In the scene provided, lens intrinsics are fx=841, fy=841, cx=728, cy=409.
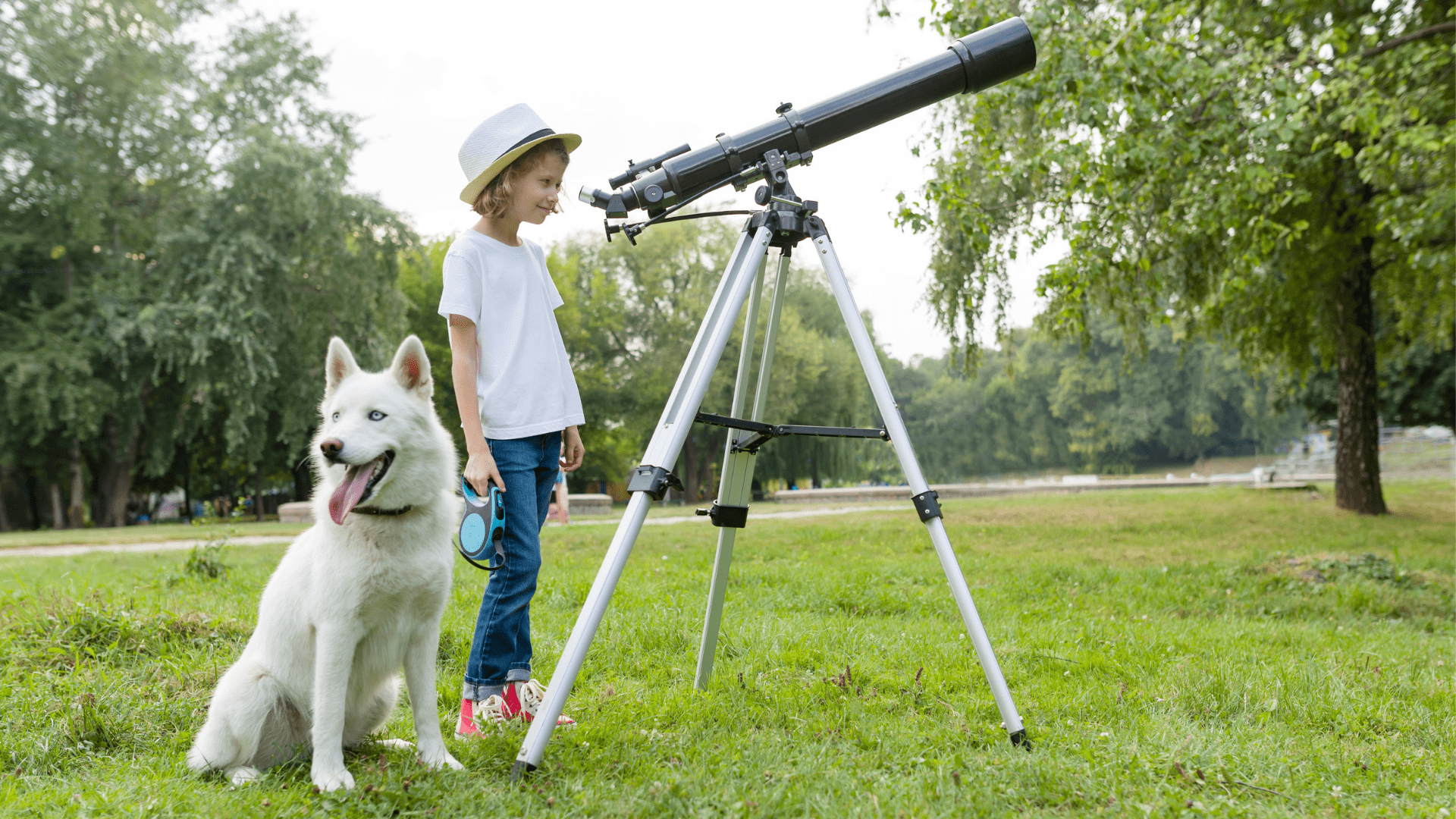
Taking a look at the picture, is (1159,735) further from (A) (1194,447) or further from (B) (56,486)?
(A) (1194,447)

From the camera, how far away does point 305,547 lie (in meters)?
2.67

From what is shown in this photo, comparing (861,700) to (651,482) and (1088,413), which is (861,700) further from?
(1088,413)

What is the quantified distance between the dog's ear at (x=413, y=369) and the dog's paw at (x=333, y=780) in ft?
3.80

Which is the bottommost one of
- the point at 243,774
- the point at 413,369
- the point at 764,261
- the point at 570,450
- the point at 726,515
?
the point at 243,774

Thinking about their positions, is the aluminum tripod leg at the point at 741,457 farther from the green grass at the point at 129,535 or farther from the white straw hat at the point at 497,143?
the green grass at the point at 129,535

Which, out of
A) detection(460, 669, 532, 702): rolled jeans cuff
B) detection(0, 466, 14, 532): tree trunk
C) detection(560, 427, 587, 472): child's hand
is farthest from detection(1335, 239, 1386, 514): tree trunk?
detection(0, 466, 14, 532): tree trunk

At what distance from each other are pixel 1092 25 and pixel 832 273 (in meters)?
6.15

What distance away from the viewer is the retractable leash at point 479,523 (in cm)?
276

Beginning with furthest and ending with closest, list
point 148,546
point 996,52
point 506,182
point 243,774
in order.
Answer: point 148,546 → point 996,52 → point 506,182 → point 243,774

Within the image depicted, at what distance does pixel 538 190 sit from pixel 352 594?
1498 millimetres

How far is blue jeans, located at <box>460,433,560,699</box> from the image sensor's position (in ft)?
9.85

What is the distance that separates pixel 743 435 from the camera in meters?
3.29

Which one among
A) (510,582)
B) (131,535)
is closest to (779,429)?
(510,582)

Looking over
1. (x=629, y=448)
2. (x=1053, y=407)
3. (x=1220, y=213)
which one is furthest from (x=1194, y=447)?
(x=1220, y=213)
